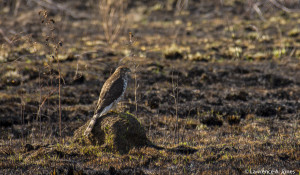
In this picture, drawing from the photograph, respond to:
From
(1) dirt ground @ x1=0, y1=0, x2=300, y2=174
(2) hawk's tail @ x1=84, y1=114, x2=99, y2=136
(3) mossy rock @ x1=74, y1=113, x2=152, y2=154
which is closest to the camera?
(1) dirt ground @ x1=0, y1=0, x2=300, y2=174

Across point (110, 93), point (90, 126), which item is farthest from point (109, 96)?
point (90, 126)

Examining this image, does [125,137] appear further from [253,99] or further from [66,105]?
[253,99]

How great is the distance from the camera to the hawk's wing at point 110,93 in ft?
28.2

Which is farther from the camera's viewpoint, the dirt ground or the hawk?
the hawk

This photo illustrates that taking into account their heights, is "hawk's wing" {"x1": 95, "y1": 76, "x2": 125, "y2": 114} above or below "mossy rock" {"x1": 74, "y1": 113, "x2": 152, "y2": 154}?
above

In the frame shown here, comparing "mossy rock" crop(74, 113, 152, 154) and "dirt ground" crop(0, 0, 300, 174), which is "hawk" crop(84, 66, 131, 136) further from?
"dirt ground" crop(0, 0, 300, 174)

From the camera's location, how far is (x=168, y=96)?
51.2 ft

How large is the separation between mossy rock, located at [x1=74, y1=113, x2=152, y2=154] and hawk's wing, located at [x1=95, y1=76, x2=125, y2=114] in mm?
271

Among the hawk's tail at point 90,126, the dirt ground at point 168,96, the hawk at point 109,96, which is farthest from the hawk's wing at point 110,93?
the dirt ground at point 168,96

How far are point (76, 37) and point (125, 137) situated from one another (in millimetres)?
22081

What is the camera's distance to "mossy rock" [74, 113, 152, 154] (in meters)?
8.42

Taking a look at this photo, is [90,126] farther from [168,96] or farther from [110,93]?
[168,96]

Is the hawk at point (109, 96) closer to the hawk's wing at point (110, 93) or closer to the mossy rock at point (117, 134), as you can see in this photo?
the hawk's wing at point (110, 93)

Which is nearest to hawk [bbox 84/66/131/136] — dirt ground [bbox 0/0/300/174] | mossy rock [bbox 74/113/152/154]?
mossy rock [bbox 74/113/152/154]
